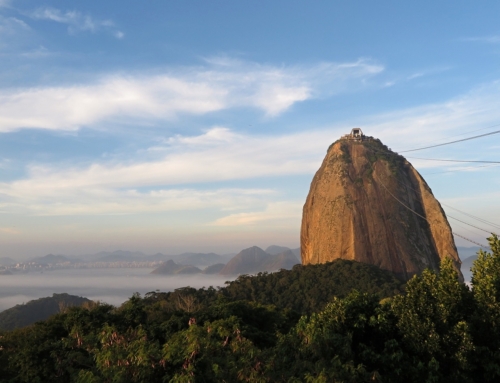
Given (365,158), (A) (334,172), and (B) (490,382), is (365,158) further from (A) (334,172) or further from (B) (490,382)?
(B) (490,382)

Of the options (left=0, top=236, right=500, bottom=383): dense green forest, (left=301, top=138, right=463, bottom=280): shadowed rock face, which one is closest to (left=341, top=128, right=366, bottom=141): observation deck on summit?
(left=301, top=138, right=463, bottom=280): shadowed rock face

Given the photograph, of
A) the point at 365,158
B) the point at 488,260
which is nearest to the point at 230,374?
the point at 488,260

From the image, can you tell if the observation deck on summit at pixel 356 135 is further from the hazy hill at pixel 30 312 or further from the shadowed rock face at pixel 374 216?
the hazy hill at pixel 30 312

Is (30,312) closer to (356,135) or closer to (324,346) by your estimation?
(356,135)

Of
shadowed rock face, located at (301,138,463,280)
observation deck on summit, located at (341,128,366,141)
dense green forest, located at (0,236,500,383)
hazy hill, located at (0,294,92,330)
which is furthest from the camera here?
hazy hill, located at (0,294,92,330)

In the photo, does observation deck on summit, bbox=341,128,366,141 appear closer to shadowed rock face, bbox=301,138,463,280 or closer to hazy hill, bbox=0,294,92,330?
shadowed rock face, bbox=301,138,463,280
